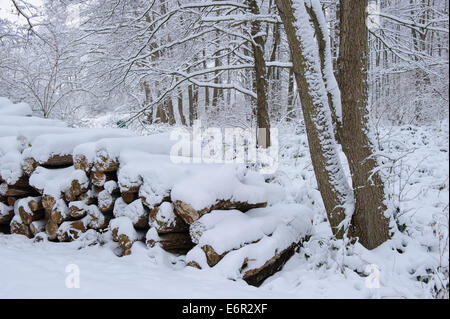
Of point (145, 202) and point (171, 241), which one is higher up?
point (145, 202)

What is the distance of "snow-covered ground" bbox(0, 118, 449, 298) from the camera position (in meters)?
2.53

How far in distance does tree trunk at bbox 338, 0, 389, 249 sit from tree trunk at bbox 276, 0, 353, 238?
0.52 feet

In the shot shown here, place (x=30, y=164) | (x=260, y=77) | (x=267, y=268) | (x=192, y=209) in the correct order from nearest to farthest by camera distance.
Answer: (x=192, y=209)
(x=267, y=268)
(x=30, y=164)
(x=260, y=77)

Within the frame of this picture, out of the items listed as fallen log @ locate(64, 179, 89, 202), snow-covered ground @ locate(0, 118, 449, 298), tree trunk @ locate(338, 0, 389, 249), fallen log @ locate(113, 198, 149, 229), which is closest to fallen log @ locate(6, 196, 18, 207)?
snow-covered ground @ locate(0, 118, 449, 298)

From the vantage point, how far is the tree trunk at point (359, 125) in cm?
318

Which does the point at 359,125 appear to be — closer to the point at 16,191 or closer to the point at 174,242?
the point at 174,242

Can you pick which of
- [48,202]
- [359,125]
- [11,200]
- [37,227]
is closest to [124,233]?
[48,202]

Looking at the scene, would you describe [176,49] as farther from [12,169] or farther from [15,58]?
[15,58]

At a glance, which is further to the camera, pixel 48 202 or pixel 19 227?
pixel 19 227

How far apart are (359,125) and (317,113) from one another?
46 centimetres

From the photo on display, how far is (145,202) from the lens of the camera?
357 cm

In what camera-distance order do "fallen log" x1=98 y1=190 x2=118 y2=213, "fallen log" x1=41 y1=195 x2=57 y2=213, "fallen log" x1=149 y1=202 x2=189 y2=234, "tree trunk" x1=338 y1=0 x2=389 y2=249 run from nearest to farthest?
"tree trunk" x1=338 y1=0 x2=389 y2=249, "fallen log" x1=149 y1=202 x2=189 y2=234, "fallen log" x1=98 y1=190 x2=118 y2=213, "fallen log" x1=41 y1=195 x2=57 y2=213

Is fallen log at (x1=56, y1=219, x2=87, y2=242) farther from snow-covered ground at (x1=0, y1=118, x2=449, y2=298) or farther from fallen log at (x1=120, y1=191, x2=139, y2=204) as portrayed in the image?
fallen log at (x1=120, y1=191, x2=139, y2=204)
